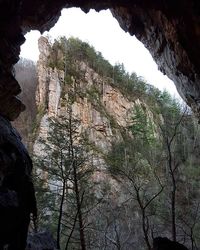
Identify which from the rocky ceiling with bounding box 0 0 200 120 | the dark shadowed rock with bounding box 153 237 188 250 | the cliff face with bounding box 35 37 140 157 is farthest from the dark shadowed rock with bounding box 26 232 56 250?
the cliff face with bounding box 35 37 140 157

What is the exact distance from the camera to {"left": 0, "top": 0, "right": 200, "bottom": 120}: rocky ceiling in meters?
10.6

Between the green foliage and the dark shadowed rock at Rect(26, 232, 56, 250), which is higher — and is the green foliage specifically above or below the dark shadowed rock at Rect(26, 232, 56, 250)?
above

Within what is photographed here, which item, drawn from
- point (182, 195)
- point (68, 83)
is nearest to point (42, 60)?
point (68, 83)

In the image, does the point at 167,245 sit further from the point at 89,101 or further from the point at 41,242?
the point at 89,101

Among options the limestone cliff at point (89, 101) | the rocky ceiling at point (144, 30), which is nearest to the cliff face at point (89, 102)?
the limestone cliff at point (89, 101)

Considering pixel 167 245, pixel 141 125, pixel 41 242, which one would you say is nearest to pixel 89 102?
Answer: pixel 141 125

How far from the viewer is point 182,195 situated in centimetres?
2659

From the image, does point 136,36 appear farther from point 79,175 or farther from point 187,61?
point 79,175

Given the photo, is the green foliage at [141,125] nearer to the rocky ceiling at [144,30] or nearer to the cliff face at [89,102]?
the cliff face at [89,102]

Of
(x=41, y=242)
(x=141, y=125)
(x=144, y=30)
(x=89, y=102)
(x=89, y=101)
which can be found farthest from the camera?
(x=141, y=125)

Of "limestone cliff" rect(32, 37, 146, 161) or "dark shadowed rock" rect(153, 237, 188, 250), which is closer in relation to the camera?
"dark shadowed rock" rect(153, 237, 188, 250)

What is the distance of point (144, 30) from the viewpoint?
14336mm

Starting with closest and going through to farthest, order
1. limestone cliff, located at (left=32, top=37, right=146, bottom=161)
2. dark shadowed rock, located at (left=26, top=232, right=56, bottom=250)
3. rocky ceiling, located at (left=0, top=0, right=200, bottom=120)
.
Answer: dark shadowed rock, located at (left=26, top=232, right=56, bottom=250), rocky ceiling, located at (left=0, top=0, right=200, bottom=120), limestone cliff, located at (left=32, top=37, right=146, bottom=161)

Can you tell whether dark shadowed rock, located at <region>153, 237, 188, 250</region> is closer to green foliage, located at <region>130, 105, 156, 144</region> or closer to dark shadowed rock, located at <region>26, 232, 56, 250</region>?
dark shadowed rock, located at <region>26, 232, 56, 250</region>
